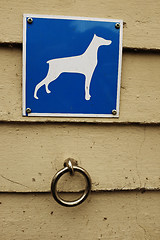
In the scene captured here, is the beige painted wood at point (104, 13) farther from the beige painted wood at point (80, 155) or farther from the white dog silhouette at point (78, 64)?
the beige painted wood at point (80, 155)

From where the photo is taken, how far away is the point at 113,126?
707mm

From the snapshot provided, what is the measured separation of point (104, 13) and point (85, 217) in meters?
0.62

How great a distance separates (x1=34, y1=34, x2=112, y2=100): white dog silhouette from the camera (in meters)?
0.65

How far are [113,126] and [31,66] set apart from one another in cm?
30

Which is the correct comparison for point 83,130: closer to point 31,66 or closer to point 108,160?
point 108,160

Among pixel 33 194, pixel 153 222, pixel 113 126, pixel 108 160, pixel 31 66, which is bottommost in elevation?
pixel 153 222

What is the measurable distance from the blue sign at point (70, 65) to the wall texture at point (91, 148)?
3 cm

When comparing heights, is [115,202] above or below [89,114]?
below

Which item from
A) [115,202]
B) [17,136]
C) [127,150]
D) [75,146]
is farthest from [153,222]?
[17,136]

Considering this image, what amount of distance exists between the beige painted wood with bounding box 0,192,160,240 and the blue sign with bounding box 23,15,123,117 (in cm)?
27

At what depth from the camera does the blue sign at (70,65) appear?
0.65 metres

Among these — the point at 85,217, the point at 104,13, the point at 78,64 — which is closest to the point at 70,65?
the point at 78,64

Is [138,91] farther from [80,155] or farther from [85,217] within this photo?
A: [85,217]

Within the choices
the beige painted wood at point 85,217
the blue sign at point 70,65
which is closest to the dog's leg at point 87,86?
the blue sign at point 70,65
